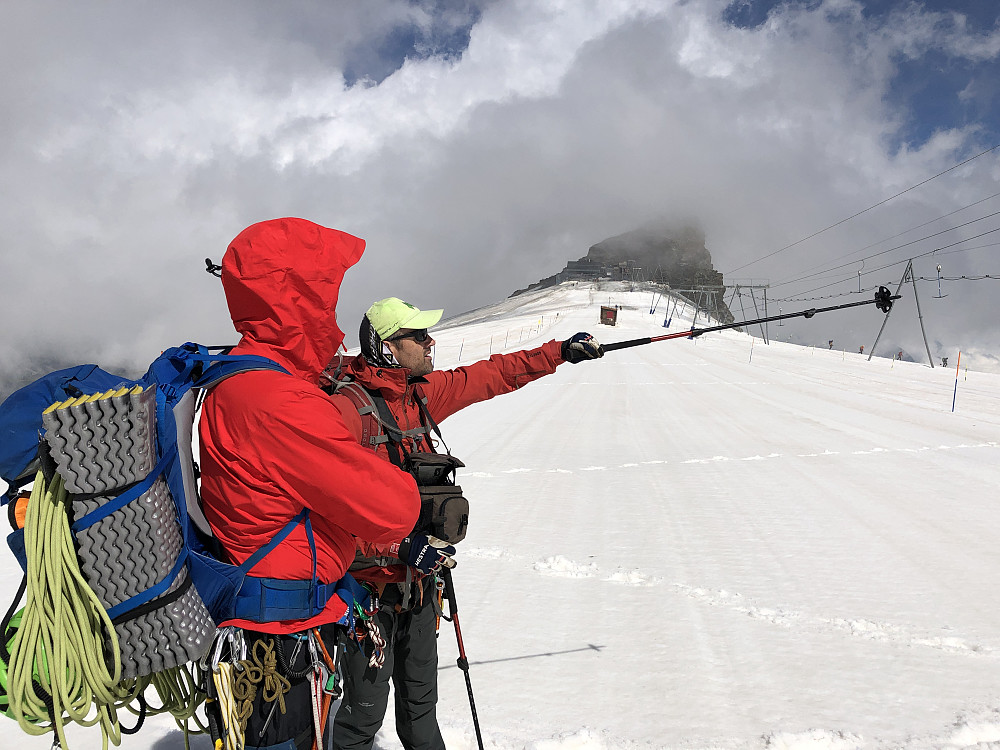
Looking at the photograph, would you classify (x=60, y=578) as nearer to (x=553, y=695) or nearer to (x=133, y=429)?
(x=133, y=429)

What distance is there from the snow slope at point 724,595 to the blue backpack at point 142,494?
1554 mm

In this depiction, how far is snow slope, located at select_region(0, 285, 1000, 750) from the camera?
304cm

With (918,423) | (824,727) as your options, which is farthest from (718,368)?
(824,727)

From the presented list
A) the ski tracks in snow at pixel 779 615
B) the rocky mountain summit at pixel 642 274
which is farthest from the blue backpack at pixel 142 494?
the rocky mountain summit at pixel 642 274

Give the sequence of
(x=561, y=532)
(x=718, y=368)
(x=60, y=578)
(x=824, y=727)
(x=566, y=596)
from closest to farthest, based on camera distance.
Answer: (x=60, y=578), (x=824, y=727), (x=566, y=596), (x=561, y=532), (x=718, y=368)

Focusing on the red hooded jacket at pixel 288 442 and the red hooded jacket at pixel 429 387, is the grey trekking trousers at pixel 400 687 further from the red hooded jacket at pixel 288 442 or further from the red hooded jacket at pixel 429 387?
the red hooded jacket at pixel 288 442

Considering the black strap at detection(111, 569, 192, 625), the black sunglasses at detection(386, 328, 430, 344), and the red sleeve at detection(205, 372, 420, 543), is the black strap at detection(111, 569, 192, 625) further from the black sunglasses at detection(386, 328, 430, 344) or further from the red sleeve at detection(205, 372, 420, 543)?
the black sunglasses at detection(386, 328, 430, 344)

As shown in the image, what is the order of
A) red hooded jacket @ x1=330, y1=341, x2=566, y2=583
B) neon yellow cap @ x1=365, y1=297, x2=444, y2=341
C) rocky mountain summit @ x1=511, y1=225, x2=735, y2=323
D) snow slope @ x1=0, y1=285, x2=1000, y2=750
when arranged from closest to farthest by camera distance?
1. red hooded jacket @ x1=330, y1=341, x2=566, y2=583
2. snow slope @ x1=0, y1=285, x2=1000, y2=750
3. neon yellow cap @ x1=365, y1=297, x2=444, y2=341
4. rocky mountain summit @ x1=511, y1=225, x2=735, y2=323

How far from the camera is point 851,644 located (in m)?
3.71

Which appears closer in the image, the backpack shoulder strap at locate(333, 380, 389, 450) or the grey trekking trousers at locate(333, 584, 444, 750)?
the grey trekking trousers at locate(333, 584, 444, 750)

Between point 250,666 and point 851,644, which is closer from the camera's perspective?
point 250,666

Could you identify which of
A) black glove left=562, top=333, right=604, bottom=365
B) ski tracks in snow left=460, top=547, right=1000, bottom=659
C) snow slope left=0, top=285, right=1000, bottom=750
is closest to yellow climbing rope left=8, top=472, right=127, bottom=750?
snow slope left=0, top=285, right=1000, bottom=750

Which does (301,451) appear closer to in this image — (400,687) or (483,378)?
(400,687)

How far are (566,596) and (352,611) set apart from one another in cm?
239
